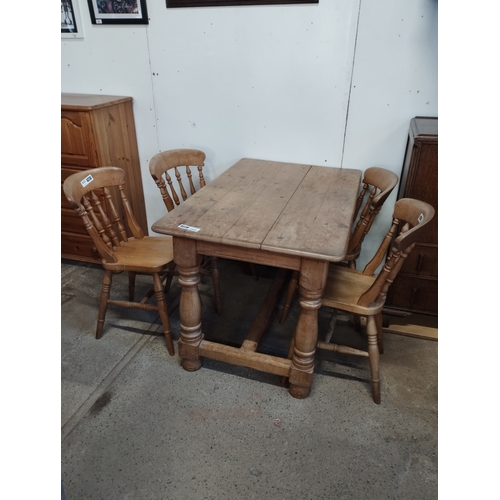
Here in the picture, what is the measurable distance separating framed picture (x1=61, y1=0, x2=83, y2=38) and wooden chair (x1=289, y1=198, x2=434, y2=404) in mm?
2172

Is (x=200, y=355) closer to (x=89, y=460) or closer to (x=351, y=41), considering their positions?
(x=89, y=460)

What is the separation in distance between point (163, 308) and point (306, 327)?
0.75 metres

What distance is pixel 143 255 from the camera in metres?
1.99

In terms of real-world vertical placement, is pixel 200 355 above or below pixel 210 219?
below

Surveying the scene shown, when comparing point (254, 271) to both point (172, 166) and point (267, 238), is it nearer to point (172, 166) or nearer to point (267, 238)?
point (172, 166)

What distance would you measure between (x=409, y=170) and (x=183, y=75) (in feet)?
4.77

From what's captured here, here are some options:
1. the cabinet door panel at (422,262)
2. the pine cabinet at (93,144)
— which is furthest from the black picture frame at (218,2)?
the cabinet door panel at (422,262)

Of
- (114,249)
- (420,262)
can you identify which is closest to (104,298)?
(114,249)

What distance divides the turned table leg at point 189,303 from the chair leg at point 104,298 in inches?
18.8

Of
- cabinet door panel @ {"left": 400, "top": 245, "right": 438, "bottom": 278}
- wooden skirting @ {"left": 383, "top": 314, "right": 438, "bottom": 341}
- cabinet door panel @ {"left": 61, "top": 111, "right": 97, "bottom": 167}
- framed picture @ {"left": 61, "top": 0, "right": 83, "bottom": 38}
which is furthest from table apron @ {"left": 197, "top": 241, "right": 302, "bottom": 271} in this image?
framed picture @ {"left": 61, "top": 0, "right": 83, "bottom": 38}

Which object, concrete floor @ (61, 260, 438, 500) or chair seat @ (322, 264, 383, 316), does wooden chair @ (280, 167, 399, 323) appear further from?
concrete floor @ (61, 260, 438, 500)

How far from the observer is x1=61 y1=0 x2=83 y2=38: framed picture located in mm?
2393

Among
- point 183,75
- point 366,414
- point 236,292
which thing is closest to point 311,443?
point 366,414

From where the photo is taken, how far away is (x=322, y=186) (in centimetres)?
200
